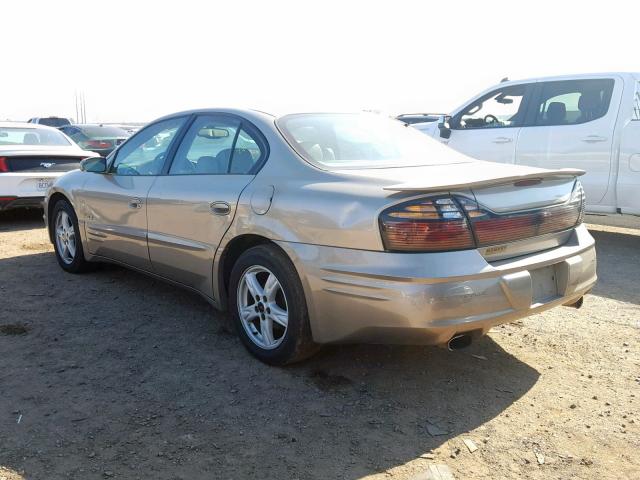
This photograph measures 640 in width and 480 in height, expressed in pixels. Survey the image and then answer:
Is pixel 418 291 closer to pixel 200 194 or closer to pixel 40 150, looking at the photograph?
pixel 200 194

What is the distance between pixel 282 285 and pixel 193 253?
0.91m

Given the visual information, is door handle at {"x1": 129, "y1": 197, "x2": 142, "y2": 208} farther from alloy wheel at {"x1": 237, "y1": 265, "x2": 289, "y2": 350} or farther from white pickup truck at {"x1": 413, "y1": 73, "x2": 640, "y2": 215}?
white pickup truck at {"x1": 413, "y1": 73, "x2": 640, "y2": 215}

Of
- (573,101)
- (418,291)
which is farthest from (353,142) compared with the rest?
(573,101)

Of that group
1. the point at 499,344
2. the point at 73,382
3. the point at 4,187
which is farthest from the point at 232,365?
the point at 4,187

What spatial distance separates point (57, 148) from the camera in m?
8.34

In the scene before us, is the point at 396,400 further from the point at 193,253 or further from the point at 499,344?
the point at 193,253

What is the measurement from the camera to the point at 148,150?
470 cm

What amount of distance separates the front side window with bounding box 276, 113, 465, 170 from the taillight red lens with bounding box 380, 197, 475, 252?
0.66 m

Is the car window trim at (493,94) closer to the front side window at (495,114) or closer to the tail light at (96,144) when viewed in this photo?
the front side window at (495,114)

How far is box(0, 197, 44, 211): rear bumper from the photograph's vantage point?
7.66m

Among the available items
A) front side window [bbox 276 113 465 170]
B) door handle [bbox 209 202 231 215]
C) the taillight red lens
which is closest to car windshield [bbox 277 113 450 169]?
front side window [bbox 276 113 465 170]

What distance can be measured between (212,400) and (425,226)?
1.42 meters

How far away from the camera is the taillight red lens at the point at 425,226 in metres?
2.86

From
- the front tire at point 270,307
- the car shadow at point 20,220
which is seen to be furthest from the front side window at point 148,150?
the car shadow at point 20,220
